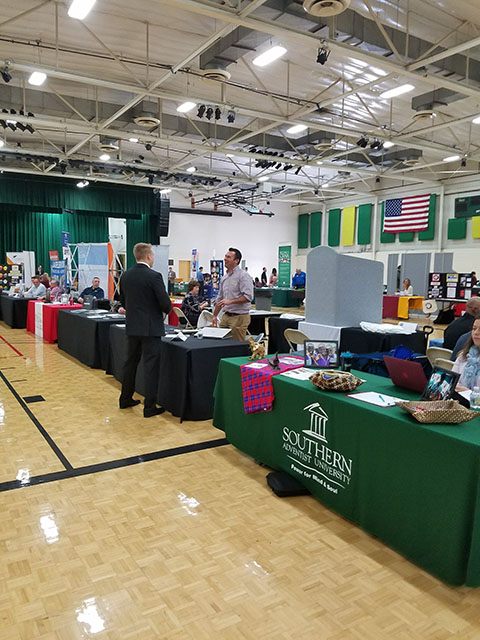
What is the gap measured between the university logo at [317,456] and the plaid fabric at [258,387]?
21cm

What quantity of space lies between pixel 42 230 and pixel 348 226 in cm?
1185

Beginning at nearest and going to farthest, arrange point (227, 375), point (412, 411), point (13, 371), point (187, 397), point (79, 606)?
point (79, 606) < point (412, 411) < point (227, 375) < point (187, 397) < point (13, 371)

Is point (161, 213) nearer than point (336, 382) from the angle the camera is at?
No

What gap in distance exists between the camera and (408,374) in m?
2.58

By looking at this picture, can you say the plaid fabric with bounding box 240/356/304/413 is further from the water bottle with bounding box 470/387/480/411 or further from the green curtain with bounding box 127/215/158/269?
the green curtain with bounding box 127/215/158/269

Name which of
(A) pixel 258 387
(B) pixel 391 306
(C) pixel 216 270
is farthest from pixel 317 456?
(C) pixel 216 270

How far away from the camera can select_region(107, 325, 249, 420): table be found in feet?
13.1

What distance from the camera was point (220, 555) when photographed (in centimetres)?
222

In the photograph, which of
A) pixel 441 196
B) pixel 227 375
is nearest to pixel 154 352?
pixel 227 375

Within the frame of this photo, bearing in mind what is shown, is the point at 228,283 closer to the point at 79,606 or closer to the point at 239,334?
the point at 239,334

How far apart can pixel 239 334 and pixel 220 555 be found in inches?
122

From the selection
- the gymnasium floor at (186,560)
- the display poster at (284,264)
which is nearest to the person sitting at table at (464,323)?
the gymnasium floor at (186,560)

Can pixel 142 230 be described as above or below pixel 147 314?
above

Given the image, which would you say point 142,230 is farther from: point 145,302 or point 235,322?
point 145,302
